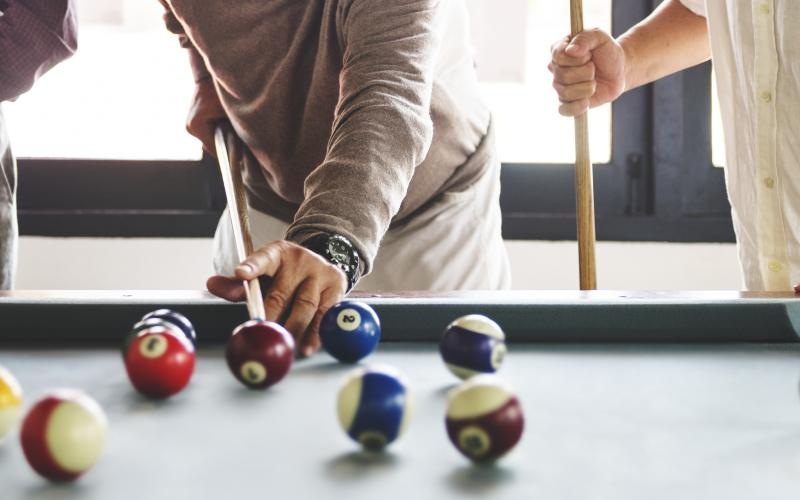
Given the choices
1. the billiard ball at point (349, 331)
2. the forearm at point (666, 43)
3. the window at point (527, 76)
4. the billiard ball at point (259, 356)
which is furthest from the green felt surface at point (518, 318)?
the window at point (527, 76)

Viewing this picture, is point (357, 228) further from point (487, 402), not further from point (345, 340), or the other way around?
point (487, 402)

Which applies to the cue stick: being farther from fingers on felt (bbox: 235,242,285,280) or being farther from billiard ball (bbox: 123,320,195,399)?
billiard ball (bbox: 123,320,195,399)

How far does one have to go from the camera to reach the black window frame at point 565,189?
2.97 meters

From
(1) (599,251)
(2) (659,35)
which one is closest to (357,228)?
(2) (659,35)

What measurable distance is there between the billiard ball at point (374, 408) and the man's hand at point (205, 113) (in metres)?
1.42

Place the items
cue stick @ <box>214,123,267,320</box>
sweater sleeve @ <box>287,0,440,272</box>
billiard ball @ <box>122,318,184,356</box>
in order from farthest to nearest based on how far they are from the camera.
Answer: cue stick @ <box>214,123,267,320</box>
sweater sleeve @ <box>287,0,440,272</box>
billiard ball @ <box>122,318,184,356</box>

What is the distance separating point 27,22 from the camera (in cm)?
196

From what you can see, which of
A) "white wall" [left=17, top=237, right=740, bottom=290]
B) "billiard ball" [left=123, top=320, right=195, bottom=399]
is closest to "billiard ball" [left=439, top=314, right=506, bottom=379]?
"billiard ball" [left=123, top=320, right=195, bottom=399]

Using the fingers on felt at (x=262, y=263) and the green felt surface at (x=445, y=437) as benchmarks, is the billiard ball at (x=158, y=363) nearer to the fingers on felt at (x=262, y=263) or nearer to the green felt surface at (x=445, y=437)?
the green felt surface at (x=445, y=437)

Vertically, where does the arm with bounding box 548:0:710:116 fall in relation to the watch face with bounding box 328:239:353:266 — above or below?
above

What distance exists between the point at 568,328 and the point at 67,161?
2451 mm

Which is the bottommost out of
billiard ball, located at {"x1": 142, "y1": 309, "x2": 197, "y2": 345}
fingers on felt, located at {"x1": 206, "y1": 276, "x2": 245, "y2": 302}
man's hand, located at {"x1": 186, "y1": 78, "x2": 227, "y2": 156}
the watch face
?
billiard ball, located at {"x1": 142, "y1": 309, "x2": 197, "y2": 345}

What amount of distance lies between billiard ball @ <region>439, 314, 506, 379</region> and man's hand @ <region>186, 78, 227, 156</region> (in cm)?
124

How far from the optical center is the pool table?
0.66 meters
